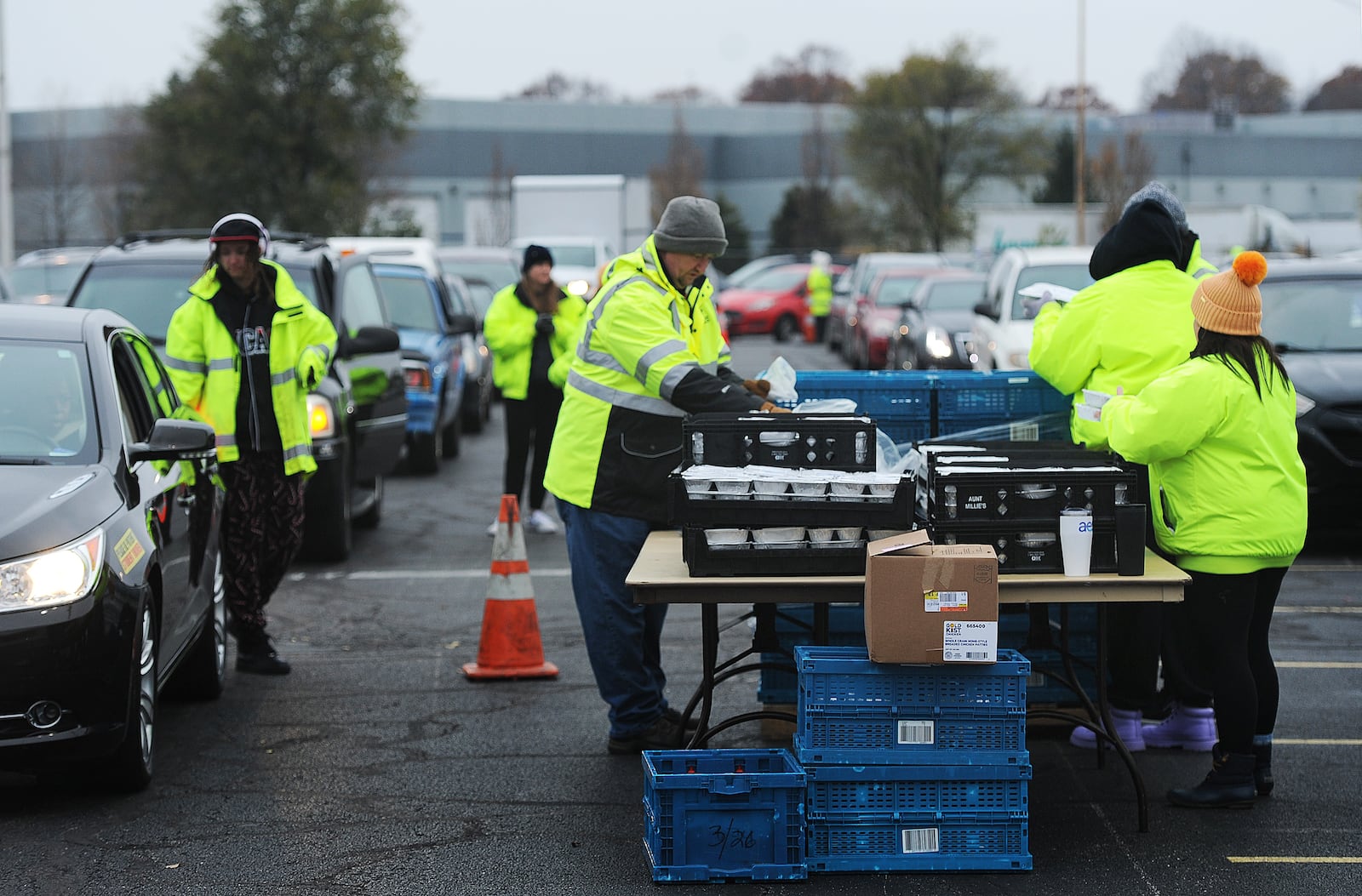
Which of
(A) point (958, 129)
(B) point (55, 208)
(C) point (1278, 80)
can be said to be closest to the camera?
(B) point (55, 208)

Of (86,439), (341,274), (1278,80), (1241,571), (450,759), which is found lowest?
(450,759)

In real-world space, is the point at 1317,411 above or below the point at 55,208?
below

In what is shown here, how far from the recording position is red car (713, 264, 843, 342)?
3662 centimetres

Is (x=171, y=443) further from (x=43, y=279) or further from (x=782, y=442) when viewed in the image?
(x=43, y=279)

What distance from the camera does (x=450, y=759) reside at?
22.1ft

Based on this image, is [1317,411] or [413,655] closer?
[413,655]

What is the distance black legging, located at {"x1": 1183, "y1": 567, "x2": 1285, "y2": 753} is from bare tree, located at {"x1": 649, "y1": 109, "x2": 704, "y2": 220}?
58.9 meters

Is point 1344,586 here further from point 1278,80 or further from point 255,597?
point 1278,80

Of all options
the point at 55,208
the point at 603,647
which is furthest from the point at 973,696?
the point at 55,208

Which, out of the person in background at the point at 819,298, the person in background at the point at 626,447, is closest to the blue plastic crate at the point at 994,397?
the person in background at the point at 626,447

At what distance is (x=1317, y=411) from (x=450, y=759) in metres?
6.60

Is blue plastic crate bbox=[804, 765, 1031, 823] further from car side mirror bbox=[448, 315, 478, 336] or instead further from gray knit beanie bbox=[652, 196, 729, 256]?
car side mirror bbox=[448, 315, 478, 336]

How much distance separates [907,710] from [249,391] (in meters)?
3.92

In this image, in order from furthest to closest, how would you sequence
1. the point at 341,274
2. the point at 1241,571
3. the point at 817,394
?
1. the point at 341,274
2. the point at 817,394
3. the point at 1241,571
